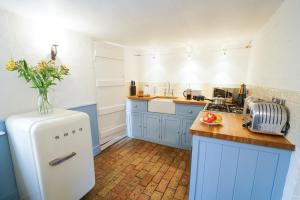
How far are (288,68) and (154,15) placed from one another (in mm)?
1326

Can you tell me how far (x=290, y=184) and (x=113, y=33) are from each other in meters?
2.58

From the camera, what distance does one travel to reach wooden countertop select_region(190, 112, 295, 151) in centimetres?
106

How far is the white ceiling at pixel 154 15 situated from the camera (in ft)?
4.23

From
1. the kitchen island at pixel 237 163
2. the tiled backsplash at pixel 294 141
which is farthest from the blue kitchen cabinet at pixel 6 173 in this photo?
the tiled backsplash at pixel 294 141

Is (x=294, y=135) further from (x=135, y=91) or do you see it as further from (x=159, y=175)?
(x=135, y=91)

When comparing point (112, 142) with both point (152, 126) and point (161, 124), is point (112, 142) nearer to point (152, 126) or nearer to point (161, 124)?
point (152, 126)

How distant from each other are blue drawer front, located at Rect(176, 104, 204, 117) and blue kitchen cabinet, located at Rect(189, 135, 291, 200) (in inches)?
52.9

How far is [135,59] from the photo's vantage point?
11.8 feet

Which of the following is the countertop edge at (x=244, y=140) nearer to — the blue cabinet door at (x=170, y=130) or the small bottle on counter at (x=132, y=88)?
the blue cabinet door at (x=170, y=130)

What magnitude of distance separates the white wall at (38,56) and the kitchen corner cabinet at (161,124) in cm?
109

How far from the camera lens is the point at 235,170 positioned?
47.6 inches

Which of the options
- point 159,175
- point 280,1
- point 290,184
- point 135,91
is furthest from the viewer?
point 135,91

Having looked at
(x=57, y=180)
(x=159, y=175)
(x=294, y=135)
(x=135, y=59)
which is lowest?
(x=159, y=175)

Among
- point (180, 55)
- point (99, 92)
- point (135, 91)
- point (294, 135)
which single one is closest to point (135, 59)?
point (135, 91)
